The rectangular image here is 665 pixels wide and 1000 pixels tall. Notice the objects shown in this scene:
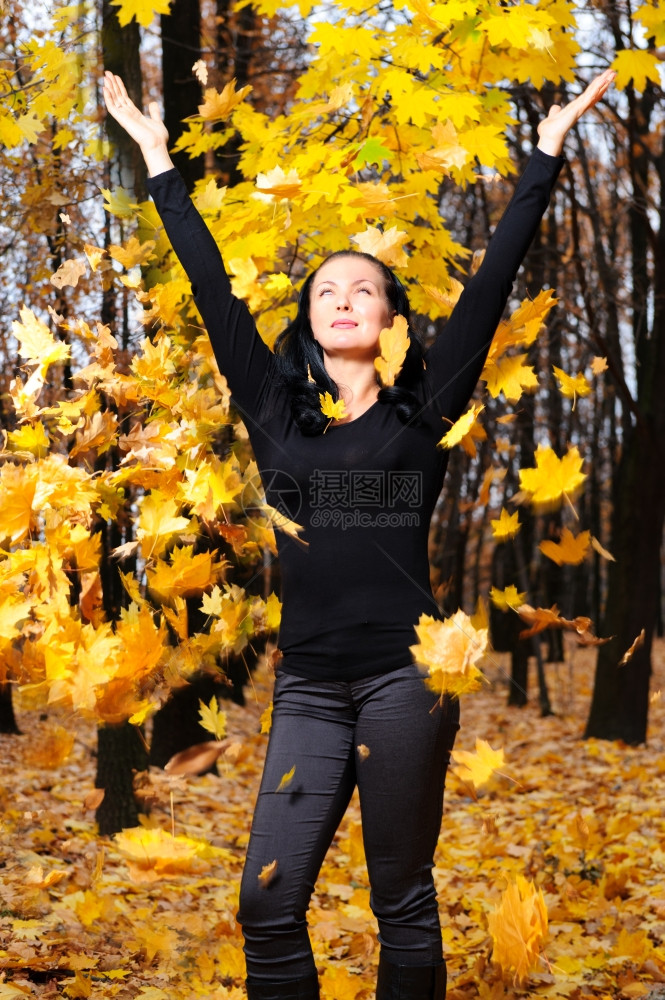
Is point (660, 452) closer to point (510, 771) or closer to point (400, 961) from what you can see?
point (510, 771)

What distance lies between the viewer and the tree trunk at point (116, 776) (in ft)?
16.4

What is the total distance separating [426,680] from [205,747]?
78 centimetres

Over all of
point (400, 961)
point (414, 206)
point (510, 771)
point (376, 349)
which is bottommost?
point (510, 771)

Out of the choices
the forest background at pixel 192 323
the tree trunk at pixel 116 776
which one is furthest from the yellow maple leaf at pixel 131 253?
the tree trunk at pixel 116 776

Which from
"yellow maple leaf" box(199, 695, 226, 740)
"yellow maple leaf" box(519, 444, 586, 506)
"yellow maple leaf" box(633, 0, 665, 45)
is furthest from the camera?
"yellow maple leaf" box(633, 0, 665, 45)

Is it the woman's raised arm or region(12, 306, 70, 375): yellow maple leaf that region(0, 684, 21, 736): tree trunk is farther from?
the woman's raised arm

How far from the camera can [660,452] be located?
7.88 m

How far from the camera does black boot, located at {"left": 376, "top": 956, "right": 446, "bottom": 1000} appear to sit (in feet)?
6.81

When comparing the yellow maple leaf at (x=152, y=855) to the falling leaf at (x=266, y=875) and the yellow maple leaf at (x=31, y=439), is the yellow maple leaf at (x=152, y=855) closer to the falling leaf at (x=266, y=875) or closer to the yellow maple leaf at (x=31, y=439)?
the falling leaf at (x=266, y=875)

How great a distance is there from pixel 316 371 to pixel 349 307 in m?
0.19

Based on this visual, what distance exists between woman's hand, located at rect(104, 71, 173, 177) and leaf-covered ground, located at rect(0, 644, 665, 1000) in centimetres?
145

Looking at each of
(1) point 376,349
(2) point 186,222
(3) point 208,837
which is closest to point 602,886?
(3) point 208,837

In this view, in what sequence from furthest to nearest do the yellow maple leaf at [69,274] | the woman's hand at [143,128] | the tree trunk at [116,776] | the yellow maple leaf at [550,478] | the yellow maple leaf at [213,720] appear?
the tree trunk at [116,776] → the yellow maple leaf at [69,274] → the yellow maple leaf at [213,720] → the yellow maple leaf at [550,478] → the woman's hand at [143,128]

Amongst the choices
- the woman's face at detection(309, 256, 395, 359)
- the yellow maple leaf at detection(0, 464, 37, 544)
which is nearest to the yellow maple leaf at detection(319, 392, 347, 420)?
the woman's face at detection(309, 256, 395, 359)
